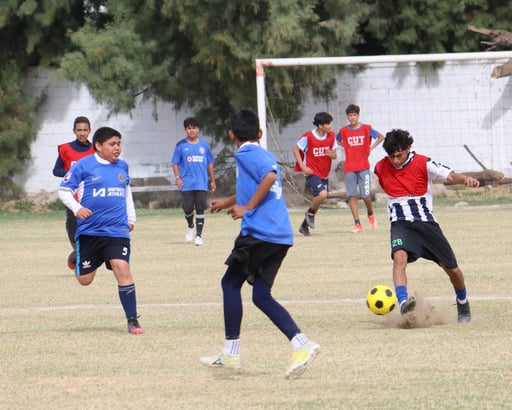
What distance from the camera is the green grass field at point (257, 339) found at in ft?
21.5

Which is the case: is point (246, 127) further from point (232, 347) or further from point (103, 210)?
point (103, 210)

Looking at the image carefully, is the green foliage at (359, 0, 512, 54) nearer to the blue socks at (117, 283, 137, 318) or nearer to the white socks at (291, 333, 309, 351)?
the blue socks at (117, 283, 137, 318)

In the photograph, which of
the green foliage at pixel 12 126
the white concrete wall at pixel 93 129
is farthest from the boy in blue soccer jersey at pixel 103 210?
the white concrete wall at pixel 93 129

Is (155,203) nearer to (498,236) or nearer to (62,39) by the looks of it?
(62,39)

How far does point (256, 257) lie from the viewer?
285 inches

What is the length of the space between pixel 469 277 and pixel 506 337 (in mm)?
3944

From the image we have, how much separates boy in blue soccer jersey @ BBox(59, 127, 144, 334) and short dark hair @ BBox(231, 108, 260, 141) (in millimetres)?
2237

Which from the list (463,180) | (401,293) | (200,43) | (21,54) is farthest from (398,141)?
(21,54)

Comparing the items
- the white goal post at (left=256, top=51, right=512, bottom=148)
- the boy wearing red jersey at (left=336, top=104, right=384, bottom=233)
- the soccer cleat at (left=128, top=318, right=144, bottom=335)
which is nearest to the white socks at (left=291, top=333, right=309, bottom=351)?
the soccer cleat at (left=128, top=318, right=144, bottom=335)

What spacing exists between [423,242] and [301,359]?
276cm

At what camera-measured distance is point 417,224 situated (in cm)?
936

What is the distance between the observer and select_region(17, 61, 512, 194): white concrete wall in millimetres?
26438

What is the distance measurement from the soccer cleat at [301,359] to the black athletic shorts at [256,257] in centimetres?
50

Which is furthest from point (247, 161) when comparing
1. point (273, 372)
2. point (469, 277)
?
point (469, 277)
